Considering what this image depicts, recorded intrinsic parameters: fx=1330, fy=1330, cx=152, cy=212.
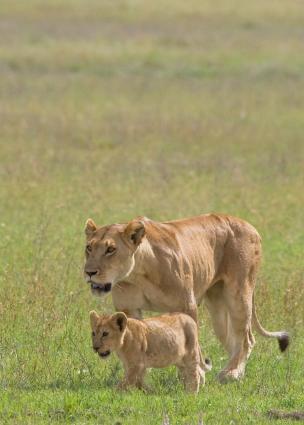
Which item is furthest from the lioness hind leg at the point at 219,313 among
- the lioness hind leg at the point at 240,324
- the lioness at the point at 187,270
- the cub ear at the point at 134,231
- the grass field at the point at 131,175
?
the cub ear at the point at 134,231

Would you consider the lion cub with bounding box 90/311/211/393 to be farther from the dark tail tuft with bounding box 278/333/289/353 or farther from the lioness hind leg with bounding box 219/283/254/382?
the dark tail tuft with bounding box 278/333/289/353

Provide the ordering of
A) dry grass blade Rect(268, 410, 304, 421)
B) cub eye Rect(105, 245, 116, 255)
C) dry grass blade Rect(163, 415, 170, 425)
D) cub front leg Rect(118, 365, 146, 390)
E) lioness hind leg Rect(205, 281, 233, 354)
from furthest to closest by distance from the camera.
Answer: lioness hind leg Rect(205, 281, 233, 354) → cub eye Rect(105, 245, 116, 255) → cub front leg Rect(118, 365, 146, 390) → dry grass blade Rect(268, 410, 304, 421) → dry grass blade Rect(163, 415, 170, 425)

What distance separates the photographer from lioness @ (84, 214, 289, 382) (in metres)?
8.38

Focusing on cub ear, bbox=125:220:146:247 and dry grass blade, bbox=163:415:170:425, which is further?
cub ear, bbox=125:220:146:247

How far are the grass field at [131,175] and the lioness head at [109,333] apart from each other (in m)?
0.29

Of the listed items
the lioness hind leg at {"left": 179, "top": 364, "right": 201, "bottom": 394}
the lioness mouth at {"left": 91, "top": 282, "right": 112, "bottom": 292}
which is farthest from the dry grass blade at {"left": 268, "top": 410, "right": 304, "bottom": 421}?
the lioness mouth at {"left": 91, "top": 282, "right": 112, "bottom": 292}

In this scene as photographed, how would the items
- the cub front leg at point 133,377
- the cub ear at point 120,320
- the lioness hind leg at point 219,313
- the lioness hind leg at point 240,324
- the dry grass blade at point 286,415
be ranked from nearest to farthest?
the dry grass blade at point 286,415 < the cub ear at point 120,320 < the cub front leg at point 133,377 < the lioness hind leg at point 240,324 < the lioness hind leg at point 219,313

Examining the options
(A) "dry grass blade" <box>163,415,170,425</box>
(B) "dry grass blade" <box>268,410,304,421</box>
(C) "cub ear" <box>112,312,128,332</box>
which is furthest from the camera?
(C) "cub ear" <box>112,312,128,332</box>

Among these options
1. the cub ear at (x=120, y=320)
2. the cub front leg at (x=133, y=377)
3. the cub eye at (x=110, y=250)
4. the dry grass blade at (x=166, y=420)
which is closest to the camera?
the dry grass blade at (x=166, y=420)

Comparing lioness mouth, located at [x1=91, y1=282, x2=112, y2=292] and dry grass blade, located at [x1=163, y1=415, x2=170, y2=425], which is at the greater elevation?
lioness mouth, located at [x1=91, y1=282, x2=112, y2=292]

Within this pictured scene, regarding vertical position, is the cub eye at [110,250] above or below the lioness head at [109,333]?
above

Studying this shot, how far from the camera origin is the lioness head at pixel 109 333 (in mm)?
8016

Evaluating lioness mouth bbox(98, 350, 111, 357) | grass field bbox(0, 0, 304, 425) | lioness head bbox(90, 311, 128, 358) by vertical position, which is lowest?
grass field bbox(0, 0, 304, 425)

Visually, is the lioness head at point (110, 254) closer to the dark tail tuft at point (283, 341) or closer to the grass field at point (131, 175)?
the grass field at point (131, 175)
